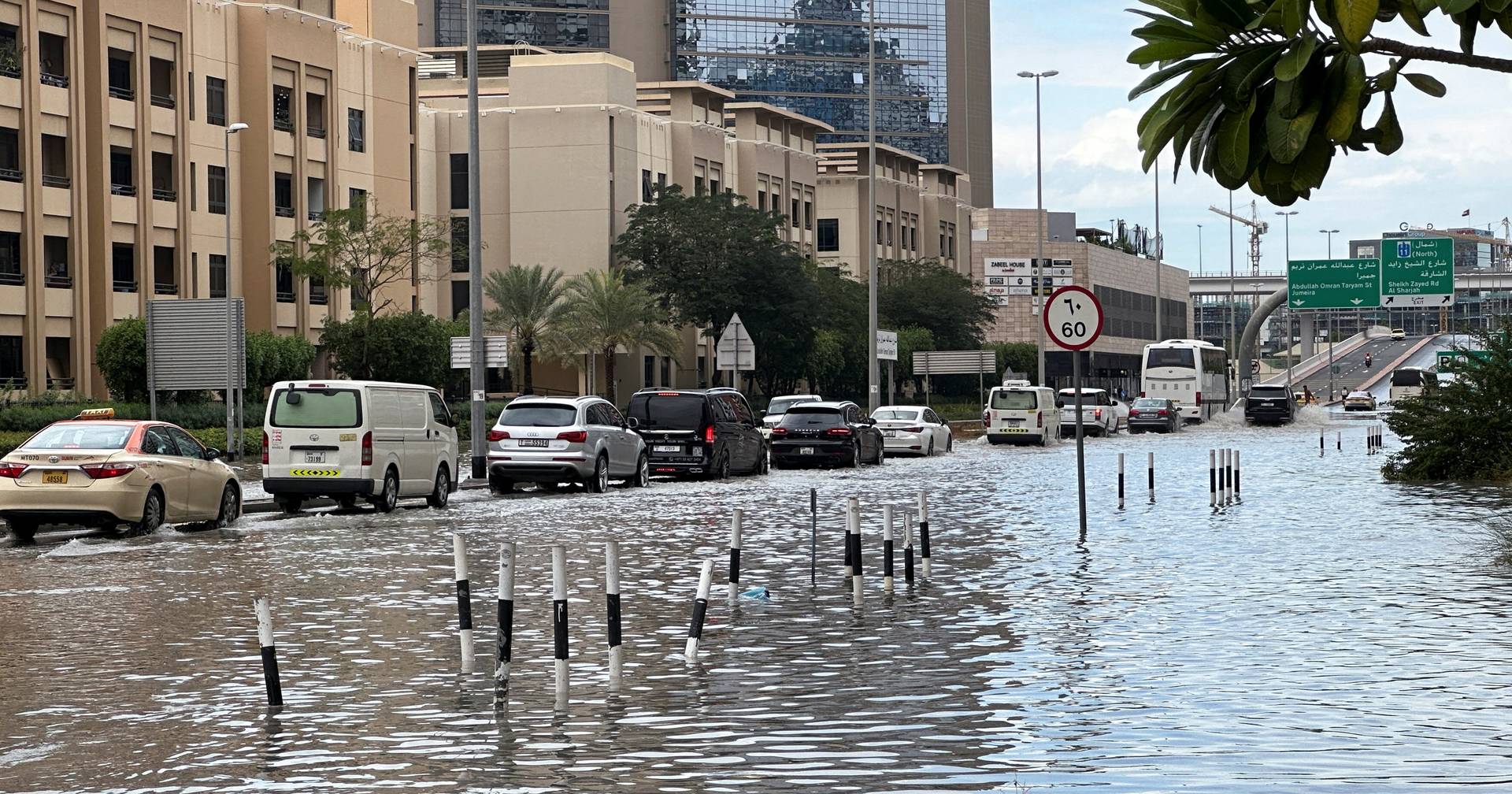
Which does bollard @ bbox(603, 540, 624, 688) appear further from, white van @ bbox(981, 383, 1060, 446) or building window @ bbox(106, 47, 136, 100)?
building window @ bbox(106, 47, 136, 100)

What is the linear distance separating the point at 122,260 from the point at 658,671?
170 feet

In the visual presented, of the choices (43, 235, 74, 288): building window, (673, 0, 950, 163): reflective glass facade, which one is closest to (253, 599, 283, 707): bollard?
(43, 235, 74, 288): building window

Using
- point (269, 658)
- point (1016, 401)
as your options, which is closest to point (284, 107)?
point (1016, 401)

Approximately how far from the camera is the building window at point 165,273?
2425 inches

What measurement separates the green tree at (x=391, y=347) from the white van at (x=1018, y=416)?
55.6 feet

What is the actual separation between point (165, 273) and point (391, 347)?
8460 millimetres

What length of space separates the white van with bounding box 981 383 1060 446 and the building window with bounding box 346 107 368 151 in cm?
2531

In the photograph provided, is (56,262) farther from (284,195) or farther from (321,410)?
(321,410)

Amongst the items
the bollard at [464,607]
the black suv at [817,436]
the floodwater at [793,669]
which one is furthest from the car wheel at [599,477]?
the bollard at [464,607]

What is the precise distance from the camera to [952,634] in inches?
531

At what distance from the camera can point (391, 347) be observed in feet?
195

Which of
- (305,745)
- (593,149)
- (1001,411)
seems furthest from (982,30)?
(305,745)

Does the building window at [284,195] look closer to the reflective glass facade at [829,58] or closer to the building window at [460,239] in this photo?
the building window at [460,239]

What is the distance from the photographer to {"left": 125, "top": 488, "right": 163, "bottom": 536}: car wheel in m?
24.0
